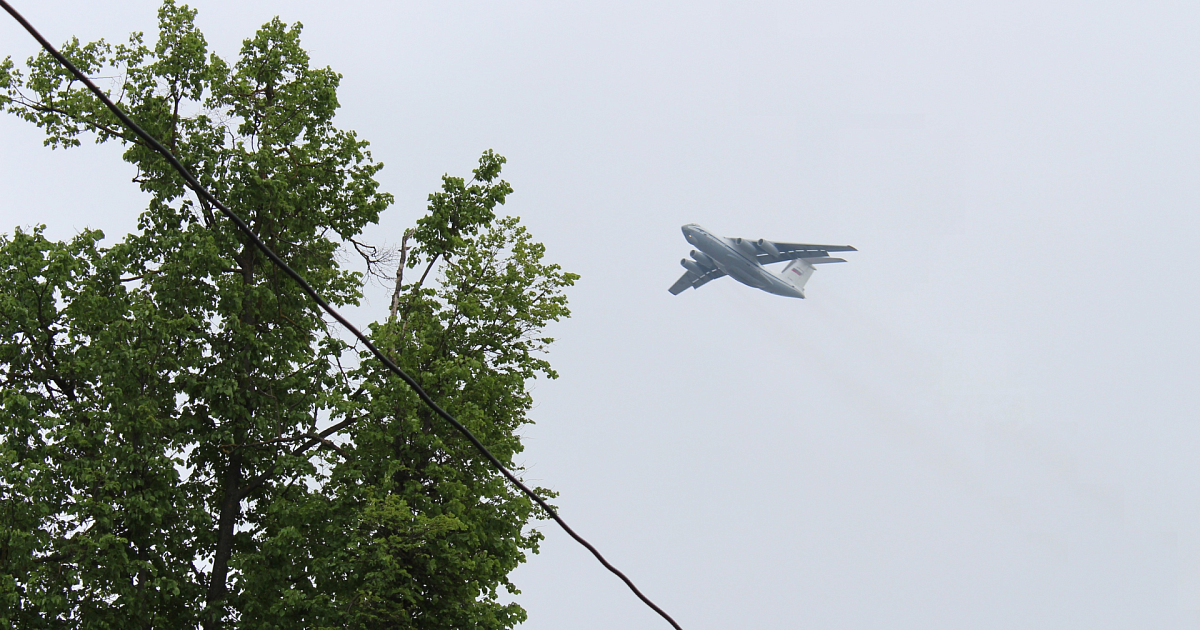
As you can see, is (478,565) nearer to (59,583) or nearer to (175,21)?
(59,583)

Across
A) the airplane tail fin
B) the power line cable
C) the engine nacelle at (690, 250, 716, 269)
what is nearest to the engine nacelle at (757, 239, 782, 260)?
the engine nacelle at (690, 250, 716, 269)

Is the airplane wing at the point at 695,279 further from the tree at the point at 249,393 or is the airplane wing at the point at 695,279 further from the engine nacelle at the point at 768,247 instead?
the tree at the point at 249,393

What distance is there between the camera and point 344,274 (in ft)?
68.2

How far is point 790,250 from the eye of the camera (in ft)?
187

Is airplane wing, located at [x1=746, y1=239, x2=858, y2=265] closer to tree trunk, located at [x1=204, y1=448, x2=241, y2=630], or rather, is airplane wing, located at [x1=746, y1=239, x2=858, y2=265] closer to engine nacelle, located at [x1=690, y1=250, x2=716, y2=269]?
engine nacelle, located at [x1=690, y1=250, x2=716, y2=269]

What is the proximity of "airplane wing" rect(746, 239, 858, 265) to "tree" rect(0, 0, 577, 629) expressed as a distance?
3612 cm

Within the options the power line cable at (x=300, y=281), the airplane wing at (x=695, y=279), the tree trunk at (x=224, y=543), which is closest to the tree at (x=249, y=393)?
the tree trunk at (x=224, y=543)

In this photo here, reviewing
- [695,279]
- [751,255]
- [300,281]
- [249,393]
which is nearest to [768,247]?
[751,255]

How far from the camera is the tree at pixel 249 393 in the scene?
16.7 m

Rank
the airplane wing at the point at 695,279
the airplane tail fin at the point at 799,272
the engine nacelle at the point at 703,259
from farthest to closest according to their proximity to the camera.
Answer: the airplane tail fin at the point at 799,272
the airplane wing at the point at 695,279
the engine nacelle at the point at 703,259

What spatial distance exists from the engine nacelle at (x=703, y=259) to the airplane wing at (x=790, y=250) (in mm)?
3161

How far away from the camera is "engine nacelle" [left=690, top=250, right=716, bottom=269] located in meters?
59.4

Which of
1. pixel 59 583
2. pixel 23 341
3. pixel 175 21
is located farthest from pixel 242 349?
pixel 175 21

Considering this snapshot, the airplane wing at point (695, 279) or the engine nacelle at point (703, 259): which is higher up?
the airplane wing at point (695, 279)
